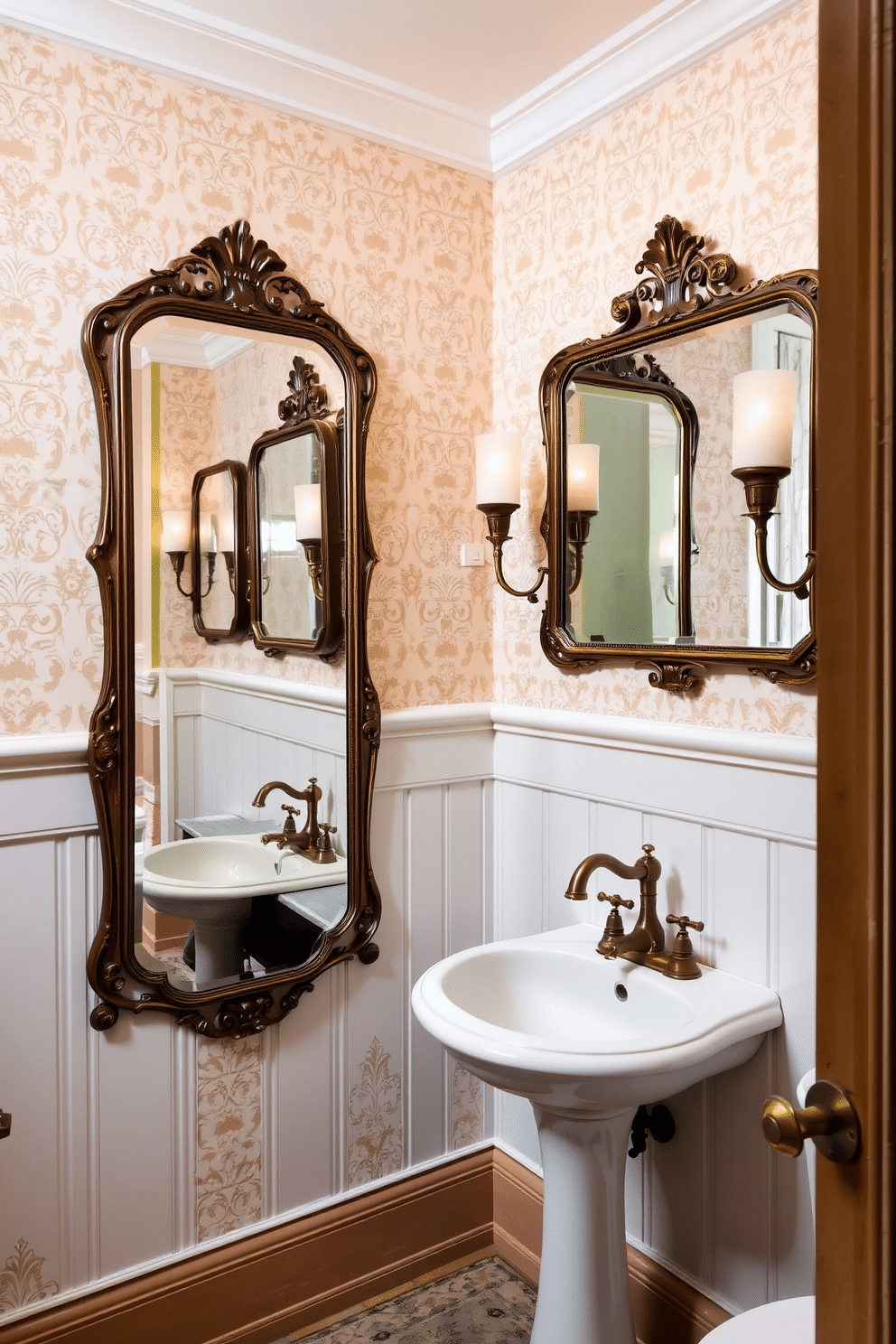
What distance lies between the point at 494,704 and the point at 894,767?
5.55ft

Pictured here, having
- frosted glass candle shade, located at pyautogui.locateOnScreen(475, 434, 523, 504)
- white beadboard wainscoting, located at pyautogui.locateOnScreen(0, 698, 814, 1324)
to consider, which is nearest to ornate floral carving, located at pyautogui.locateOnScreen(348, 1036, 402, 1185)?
white beadboard wainscoting, located at pyautogui.locateOnScreen(0, 698, 814, 1324)

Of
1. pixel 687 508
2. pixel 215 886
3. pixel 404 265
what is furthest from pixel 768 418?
pixel 215 886

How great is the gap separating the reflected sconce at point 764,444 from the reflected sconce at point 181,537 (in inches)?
38.5

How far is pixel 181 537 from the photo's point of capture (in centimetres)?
183

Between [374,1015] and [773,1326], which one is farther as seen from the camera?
[374,1015]

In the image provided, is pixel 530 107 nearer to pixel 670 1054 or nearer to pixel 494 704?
pixel 494 704

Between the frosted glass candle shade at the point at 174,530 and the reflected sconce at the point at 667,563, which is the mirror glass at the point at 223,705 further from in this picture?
the reflected sconce at the point at 667,563

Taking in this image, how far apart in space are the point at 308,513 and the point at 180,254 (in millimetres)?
547

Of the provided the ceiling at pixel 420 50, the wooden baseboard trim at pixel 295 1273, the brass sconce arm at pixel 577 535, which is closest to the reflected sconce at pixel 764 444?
the brass sconce arm at pixel 577 535

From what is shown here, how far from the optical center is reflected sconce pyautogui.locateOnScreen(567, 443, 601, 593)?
200 cm

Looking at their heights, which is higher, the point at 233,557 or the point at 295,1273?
the point at 233,557

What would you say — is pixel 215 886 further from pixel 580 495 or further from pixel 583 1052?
pixel 580 495

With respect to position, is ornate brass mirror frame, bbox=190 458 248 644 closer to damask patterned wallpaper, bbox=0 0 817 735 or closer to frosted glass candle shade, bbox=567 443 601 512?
damask patterned wallpaper, bbox=0 0 817 735

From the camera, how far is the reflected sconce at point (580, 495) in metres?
2.00
